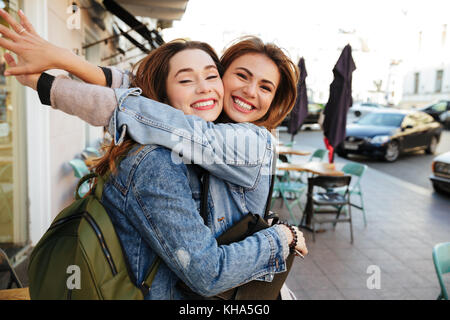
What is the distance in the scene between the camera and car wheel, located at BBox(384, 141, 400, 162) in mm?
11633

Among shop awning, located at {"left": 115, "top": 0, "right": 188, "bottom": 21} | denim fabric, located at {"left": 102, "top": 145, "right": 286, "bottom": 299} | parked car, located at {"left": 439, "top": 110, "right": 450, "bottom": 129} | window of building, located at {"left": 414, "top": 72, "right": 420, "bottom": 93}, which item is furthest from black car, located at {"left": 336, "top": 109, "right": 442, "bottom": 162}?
window of building, located at {"left": 414, "top": 72, "right": 420, "bottom": 93}

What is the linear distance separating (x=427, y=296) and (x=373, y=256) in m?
1.04

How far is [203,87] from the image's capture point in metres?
1.24

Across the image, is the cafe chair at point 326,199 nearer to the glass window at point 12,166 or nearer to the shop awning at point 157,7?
the glass window at point 12,166

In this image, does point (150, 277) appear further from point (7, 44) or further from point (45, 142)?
point (45, 142)

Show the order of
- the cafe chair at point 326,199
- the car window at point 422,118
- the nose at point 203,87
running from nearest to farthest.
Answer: the nose at point 203,87 < the cafe chair at point 326,199 < the car window at point 422,118

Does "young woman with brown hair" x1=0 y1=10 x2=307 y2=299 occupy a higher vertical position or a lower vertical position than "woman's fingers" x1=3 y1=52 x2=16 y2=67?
lower

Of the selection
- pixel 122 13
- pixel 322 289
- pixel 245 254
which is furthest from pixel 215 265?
pixel 122 13

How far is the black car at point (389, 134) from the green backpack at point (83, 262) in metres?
11.6

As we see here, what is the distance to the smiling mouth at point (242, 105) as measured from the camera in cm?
146

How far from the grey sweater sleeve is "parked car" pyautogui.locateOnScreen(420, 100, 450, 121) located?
24.7m

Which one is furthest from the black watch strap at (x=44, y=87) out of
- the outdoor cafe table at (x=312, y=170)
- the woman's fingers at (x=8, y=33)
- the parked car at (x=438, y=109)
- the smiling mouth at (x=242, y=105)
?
the parked car at (x=438, y=109)

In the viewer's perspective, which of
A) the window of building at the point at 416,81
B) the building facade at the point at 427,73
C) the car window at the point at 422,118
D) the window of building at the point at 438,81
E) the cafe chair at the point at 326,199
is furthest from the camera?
the window of building at the point at 416,81

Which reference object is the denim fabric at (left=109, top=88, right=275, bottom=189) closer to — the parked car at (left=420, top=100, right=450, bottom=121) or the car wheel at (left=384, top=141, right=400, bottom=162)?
the car wheel at (left=384, top=141, right=400, bottom=162)
